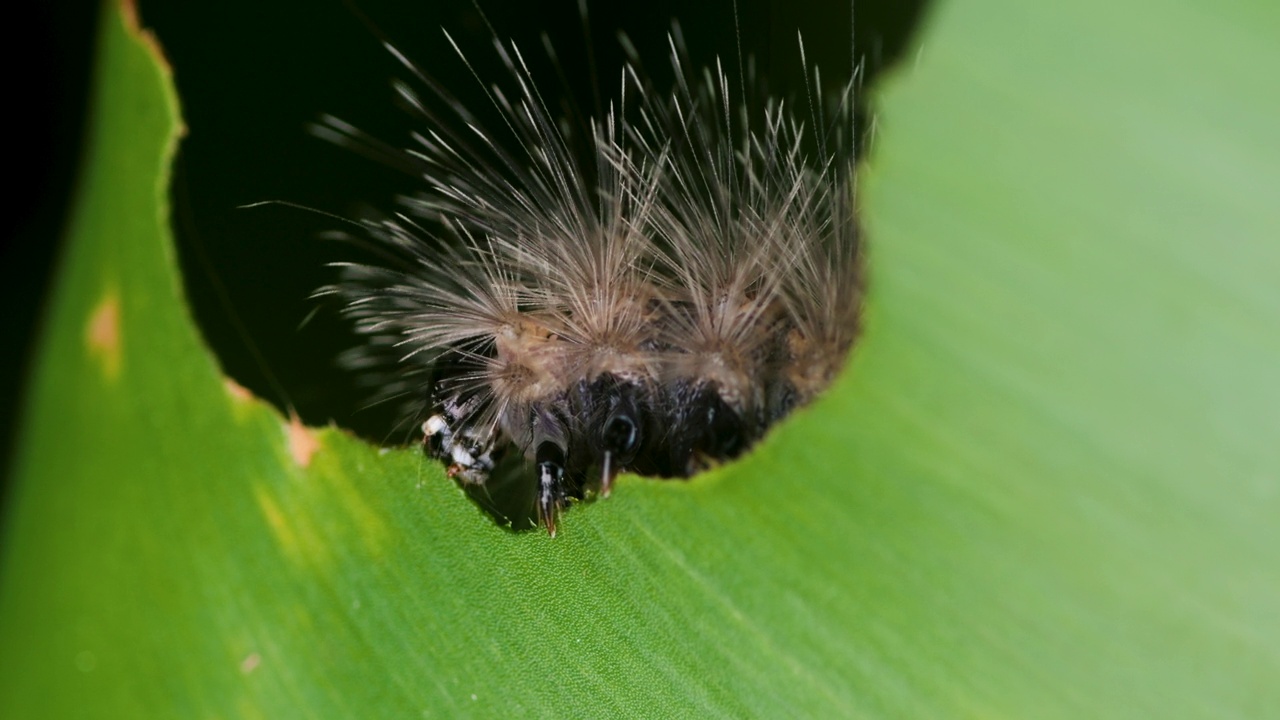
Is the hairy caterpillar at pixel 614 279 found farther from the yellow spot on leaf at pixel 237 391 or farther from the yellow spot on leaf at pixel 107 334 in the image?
the yellow spot on leaf at pixel 107 334

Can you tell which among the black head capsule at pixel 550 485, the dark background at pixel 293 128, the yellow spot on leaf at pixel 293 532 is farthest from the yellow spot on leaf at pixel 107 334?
the black head capsule at pixel 550 485

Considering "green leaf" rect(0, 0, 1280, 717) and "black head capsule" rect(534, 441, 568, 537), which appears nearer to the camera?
"green leaf" rect(0, 0, 1280, 717)

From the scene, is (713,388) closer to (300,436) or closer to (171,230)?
(300,436)

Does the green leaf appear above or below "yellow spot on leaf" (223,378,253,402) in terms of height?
above

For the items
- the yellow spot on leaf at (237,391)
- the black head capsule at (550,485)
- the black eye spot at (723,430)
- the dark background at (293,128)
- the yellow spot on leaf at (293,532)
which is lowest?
the yellow spot on leaf at (293,532)

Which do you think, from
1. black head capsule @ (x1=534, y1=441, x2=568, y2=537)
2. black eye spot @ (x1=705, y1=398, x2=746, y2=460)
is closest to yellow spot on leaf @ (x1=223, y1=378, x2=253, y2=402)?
black head capsule @ (x1=534, y1=441, x2=568, y2=537)

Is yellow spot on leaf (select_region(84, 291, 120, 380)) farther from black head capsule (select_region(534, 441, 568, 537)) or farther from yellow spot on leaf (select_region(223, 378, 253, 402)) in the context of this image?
Answer: black head capsule (select_region(534, 441, 568, 537))
